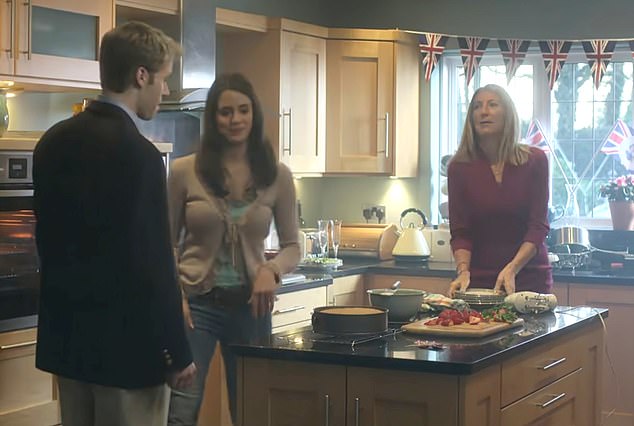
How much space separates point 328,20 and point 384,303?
3323 mm

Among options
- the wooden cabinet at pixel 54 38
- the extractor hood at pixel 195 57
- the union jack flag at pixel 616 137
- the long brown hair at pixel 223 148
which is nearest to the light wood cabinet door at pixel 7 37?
the wooden cabinet at pixel 54 38

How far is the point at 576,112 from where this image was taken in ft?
18.5

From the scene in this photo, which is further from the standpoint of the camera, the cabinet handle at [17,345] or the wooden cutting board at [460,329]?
the cabinet handle at [17,345]

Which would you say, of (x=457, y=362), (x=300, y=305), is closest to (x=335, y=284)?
(x=300, y=305)

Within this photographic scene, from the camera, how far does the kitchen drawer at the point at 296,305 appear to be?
445 cm

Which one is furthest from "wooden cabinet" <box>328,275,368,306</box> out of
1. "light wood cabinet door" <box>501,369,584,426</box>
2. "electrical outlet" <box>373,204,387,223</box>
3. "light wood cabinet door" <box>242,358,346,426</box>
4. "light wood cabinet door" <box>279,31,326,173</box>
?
"light wood cabinet door" <box>242,358,346,426</box>

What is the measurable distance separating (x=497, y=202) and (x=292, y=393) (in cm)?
137

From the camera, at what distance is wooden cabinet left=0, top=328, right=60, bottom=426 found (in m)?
3.54

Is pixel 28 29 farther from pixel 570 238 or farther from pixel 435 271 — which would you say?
pixel 570 238

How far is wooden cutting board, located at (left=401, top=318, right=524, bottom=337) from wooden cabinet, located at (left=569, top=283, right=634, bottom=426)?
2.00m

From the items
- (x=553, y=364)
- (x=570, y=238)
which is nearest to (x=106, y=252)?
(x=553, y=364)

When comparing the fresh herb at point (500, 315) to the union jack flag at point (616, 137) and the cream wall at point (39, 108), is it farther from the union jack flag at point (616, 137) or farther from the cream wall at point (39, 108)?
the union jack flag at point (616, 137)

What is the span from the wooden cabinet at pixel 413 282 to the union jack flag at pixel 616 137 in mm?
1238

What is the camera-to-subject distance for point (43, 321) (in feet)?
7.20
